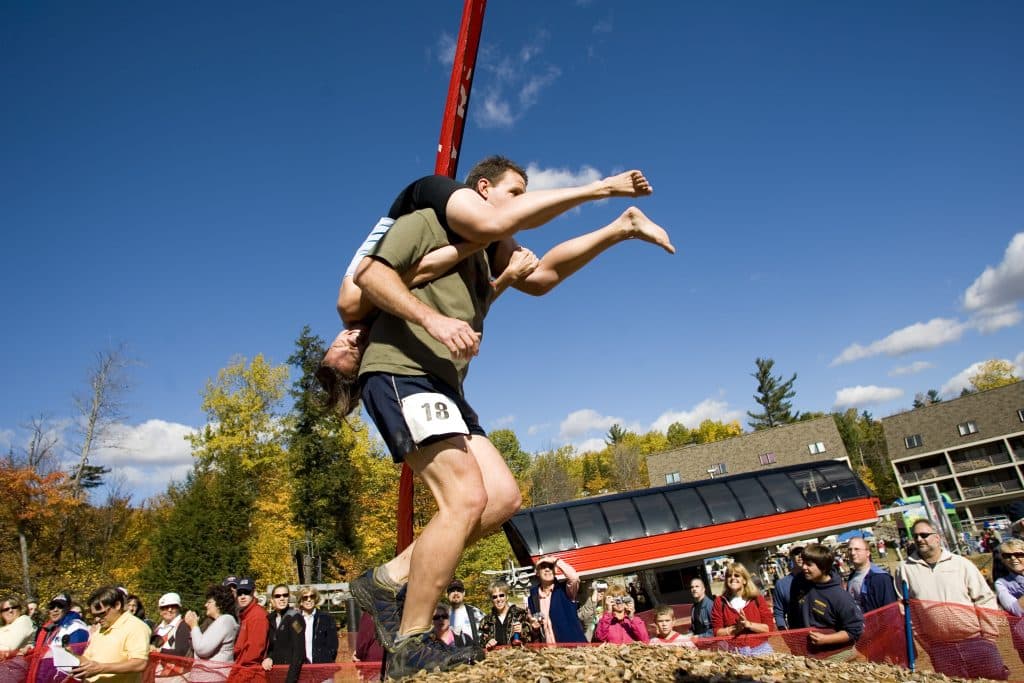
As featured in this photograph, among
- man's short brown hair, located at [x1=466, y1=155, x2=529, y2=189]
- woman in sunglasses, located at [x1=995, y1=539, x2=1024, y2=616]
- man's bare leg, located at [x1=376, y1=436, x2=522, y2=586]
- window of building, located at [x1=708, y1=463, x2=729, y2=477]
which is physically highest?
window of building, located at [x1=708, y1=463, x2=729, y2=477]

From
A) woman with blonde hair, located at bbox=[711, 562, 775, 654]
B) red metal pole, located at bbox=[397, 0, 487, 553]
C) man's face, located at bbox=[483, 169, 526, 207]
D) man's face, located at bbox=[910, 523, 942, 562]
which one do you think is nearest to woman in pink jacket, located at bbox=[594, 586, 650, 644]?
woman with blonde hair, located at bbox=[711, 562, 775, 654]

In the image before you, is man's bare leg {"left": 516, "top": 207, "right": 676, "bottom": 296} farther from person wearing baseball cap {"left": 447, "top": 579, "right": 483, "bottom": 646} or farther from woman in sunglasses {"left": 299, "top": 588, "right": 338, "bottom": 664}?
woman in sunglasses {"left": 299, "top": 588, "right": 338, "bottom": 664}

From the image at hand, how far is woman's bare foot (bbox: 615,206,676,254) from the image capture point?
293 cm

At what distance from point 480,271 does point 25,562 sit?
2754 centimetres

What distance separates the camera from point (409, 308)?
239cm

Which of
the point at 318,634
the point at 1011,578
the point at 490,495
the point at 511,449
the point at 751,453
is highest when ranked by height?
the point at 511,449

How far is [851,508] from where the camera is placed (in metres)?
21.2

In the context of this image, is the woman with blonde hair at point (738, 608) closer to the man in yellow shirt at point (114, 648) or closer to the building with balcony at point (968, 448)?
the man in yellow shirt at point (114, 648)

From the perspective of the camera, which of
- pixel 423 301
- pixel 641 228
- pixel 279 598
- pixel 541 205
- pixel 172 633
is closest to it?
pixel 541 205

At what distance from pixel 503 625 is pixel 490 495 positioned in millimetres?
3420

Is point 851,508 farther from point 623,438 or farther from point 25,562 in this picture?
point 623,438

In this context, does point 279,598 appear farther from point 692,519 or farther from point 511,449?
point 511,449

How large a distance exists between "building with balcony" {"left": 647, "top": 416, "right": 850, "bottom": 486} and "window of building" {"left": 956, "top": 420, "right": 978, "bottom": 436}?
357 inches

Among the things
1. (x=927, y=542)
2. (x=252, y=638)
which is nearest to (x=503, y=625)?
(x=252, y=638)
